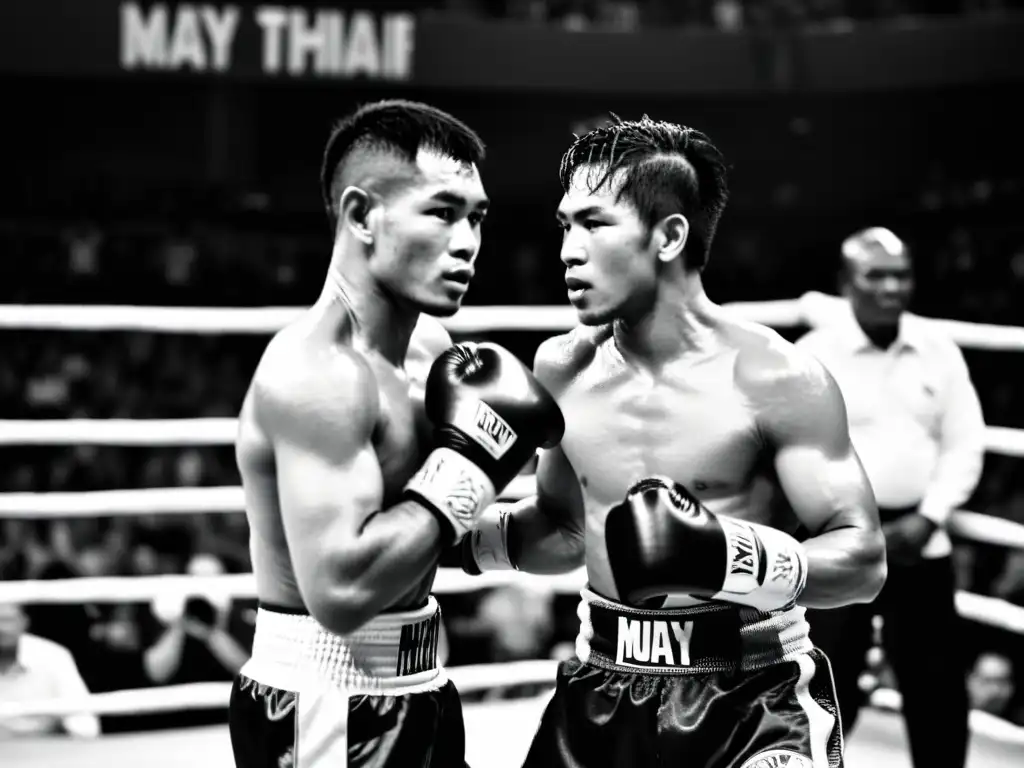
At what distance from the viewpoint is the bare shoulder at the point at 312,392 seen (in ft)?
5.33

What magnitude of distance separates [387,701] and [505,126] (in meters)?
10.5

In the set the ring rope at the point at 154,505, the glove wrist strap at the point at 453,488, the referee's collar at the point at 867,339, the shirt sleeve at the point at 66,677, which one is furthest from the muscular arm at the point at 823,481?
the shirt sleeve at the point at 66,677

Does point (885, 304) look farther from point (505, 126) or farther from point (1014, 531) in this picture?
point (505, 126)

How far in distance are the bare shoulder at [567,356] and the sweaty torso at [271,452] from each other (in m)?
0.30

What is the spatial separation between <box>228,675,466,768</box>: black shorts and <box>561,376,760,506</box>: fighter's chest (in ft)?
1.38

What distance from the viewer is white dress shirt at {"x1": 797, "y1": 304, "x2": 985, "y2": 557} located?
3.06 m

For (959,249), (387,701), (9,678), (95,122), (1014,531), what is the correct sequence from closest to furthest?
(387,701) < (1014,531) < (9,678) < (959,249) < (95,122)

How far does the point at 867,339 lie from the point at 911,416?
8.7 inches

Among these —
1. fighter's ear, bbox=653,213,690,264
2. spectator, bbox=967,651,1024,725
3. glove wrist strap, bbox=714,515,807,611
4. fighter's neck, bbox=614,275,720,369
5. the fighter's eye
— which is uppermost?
the fighter's eye

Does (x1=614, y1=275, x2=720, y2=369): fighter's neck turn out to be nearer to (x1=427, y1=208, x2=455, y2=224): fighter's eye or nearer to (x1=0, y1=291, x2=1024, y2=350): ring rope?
(x1=427, y1=208, x2=455, y2=224): fighter's eye

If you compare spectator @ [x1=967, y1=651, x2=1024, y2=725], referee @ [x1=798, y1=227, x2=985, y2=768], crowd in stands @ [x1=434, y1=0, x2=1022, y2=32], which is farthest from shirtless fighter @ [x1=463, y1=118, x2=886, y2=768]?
crowd in stands @ [x1=434, y1=0, x2=1022, y2=32]

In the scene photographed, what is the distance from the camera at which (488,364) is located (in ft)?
5.86

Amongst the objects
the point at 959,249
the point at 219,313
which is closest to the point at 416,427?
the point at 219,313

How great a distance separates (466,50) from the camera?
9.84 meters
